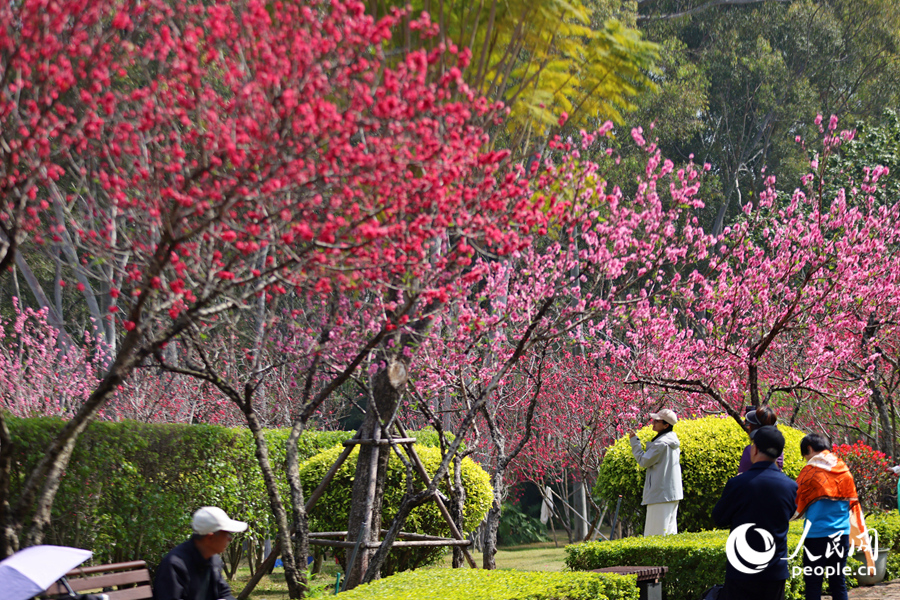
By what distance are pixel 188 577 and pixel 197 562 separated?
106 millimetres

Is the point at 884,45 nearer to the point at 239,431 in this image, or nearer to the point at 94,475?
the point at 239,431

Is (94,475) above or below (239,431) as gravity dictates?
below

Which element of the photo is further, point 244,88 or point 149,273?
point 149,273

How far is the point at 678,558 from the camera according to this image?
802 centimetres

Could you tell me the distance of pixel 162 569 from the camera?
180 inches

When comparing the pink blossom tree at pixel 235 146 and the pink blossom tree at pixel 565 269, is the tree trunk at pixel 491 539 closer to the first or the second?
the pink blossom tree at pixel 565 269

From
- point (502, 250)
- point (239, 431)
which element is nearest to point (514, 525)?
point (239, 431)

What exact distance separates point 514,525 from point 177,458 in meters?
14.7

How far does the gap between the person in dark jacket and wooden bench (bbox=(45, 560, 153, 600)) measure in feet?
12.6

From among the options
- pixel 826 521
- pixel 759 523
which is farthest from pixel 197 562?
pixel 826 521

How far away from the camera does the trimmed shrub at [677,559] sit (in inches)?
310

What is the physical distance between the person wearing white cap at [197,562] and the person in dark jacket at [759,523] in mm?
2959

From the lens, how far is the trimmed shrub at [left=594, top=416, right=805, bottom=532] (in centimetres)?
1121

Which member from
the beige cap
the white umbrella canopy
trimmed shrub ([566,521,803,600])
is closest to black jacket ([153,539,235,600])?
the beige cap
